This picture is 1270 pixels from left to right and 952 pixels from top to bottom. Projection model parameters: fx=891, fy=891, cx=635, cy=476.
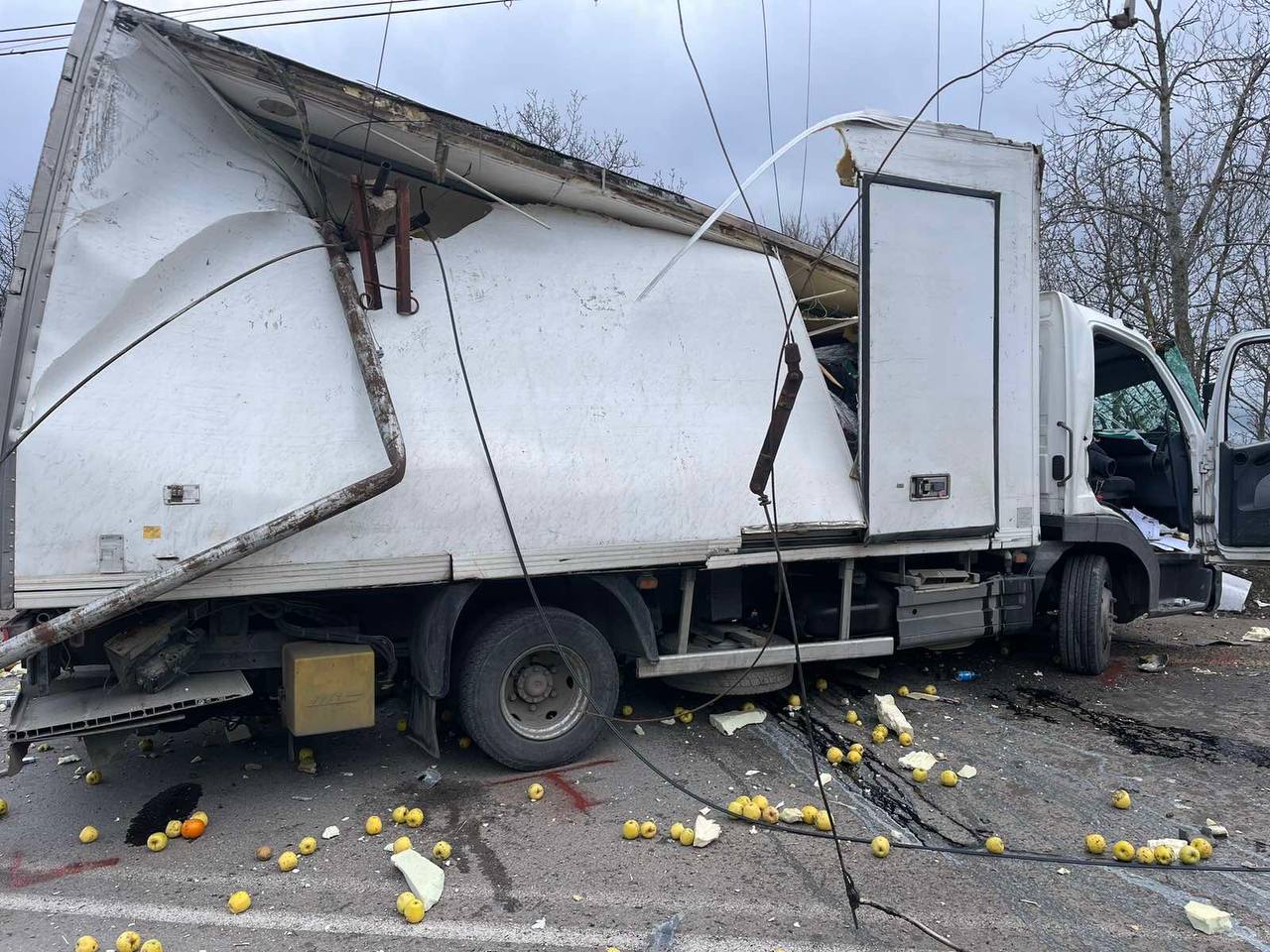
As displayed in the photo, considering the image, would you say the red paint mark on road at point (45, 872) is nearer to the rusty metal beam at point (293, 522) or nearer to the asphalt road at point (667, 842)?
the asphalt road at point (667, 842)

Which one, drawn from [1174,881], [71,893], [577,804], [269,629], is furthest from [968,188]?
[71,893]

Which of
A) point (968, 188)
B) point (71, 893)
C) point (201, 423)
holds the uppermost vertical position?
point (968, 188)

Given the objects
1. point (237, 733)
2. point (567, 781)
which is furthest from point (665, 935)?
point (237, 733)

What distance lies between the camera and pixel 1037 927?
3.23 metres

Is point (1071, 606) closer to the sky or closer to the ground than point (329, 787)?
closer to the sky

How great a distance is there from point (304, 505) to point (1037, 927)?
332 centimetres

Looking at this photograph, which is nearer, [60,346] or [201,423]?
[60,346]

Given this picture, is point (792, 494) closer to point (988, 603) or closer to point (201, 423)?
point (988, 603)

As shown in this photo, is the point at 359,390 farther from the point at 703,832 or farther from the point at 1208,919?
the point at 1208,919

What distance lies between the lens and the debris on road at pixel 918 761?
479 centimetres

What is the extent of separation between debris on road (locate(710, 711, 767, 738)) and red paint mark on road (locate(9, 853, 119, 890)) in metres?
3.11

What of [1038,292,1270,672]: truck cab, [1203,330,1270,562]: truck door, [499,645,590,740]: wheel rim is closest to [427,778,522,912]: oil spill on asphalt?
[499,645,590,740]: wheel rim

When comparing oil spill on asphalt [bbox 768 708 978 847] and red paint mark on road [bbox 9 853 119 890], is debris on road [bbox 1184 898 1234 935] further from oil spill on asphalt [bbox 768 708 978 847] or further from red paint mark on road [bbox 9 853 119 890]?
red paint mark on road [bbox 9 853 119 890]

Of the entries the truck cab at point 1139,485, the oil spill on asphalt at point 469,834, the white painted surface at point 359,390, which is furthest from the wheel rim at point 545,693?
the truck cab at point 1139,485
